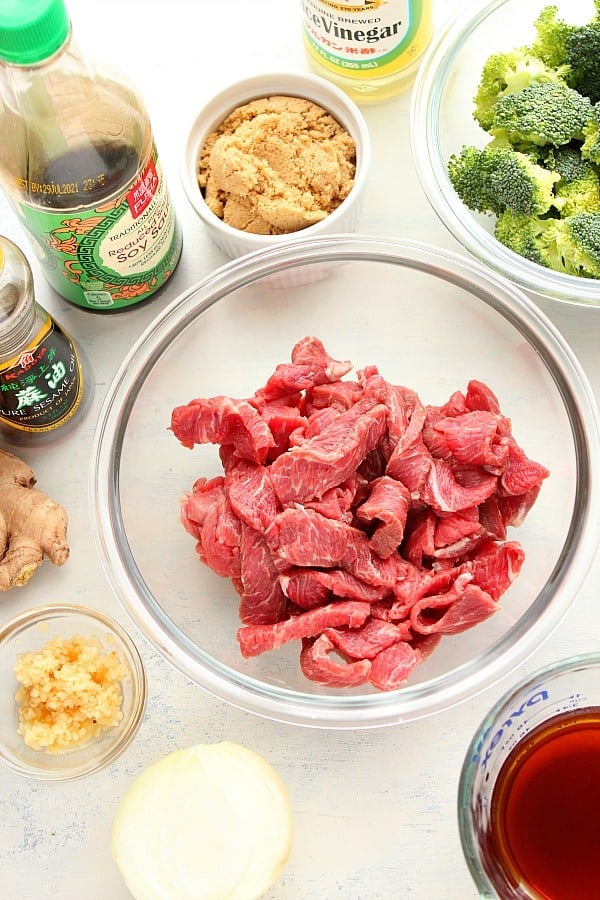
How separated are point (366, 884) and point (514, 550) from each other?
748 mm

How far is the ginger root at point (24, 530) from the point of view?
2.05 metres

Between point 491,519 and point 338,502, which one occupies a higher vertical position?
point 338,502

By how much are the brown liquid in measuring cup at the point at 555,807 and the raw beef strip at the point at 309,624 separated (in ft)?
1.32

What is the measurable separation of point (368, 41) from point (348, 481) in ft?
3.20

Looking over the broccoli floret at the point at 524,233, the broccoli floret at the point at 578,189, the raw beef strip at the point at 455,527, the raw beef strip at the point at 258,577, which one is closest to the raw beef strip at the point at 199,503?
the raw beef strip at the point at 258,577

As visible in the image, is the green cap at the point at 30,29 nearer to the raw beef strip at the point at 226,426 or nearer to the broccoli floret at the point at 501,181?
the raw beef strip at the point at 226,426

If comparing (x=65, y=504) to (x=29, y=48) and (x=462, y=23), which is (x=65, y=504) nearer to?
(x=29, y=48)

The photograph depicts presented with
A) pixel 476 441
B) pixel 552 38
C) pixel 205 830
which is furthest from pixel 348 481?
pixel 552 38

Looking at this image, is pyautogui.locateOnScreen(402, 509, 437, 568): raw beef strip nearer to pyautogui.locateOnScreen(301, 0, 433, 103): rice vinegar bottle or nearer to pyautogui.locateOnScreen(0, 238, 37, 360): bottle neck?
pyautogui.locateOnScreen(0, 238, 37, 360): bottle neck

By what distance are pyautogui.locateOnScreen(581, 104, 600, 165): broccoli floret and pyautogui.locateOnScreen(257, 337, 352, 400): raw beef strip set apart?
0.67 meters

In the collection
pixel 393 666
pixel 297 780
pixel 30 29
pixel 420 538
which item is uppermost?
pixel 30 29

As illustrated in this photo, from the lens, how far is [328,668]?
179cm

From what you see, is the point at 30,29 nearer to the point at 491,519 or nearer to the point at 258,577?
the point at 258,577

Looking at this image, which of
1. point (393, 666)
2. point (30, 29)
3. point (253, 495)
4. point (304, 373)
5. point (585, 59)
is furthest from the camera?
point (585, 59)
